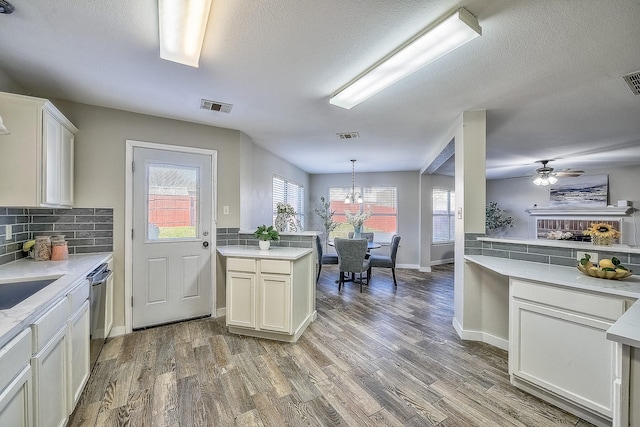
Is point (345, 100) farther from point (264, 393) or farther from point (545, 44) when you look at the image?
point (264, 393)

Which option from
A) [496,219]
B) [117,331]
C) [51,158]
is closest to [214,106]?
[51,158]

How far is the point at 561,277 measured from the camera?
1.83 meters

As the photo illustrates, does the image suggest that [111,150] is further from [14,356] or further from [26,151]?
[14,356]

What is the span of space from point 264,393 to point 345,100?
250 cm

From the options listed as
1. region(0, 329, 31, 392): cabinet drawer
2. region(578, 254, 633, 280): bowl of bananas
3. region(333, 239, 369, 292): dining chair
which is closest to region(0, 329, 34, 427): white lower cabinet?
region(0, 329, 31, 392): cabinet drawer

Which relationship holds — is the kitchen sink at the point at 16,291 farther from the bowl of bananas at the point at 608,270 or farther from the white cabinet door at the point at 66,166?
the bowl of bananas at the point at 608,270

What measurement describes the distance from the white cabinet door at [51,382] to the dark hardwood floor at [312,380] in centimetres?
30

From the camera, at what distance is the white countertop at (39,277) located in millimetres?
1045

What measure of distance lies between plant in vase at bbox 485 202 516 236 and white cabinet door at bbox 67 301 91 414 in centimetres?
830

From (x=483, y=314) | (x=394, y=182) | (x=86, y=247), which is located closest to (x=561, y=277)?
(x=483, y=314)

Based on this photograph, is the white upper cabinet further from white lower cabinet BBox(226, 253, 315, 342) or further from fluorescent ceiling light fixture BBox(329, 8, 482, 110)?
fluorescent ceiling light fixture BBox(329, 8, 482, 110)

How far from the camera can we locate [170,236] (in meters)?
3.07

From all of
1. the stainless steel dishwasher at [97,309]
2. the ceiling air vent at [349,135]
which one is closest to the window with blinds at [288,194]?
the ceiling air vent at [349,135]

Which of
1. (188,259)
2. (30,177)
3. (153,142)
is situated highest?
(153,142)
